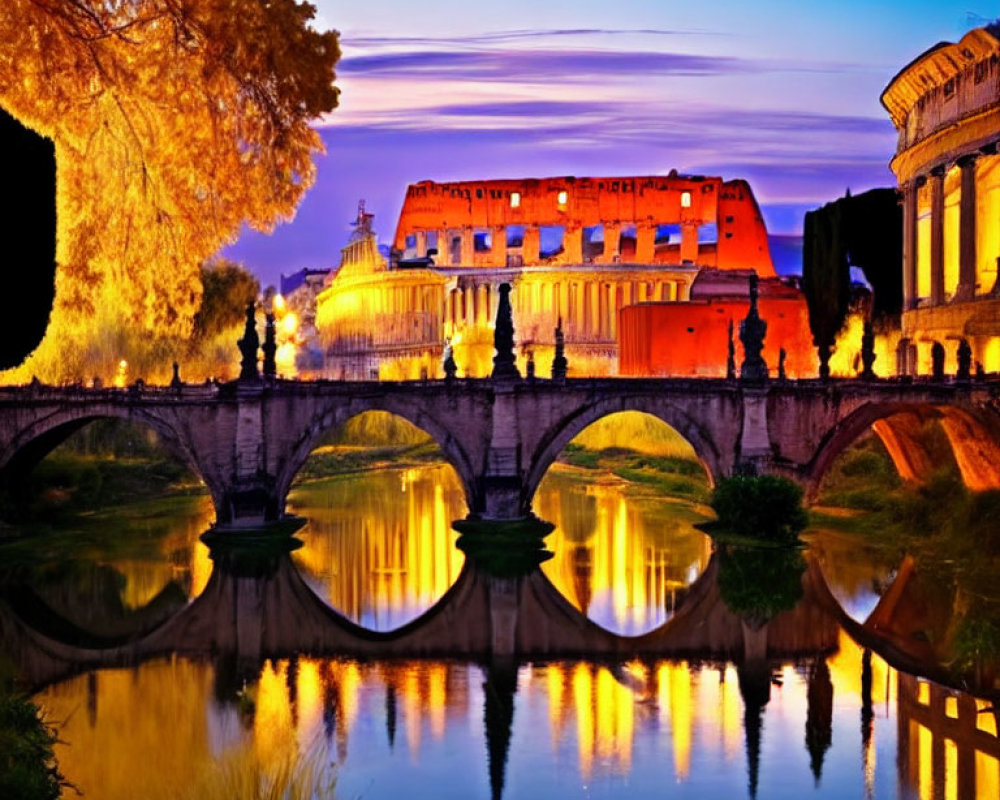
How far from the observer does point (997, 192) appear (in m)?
48.9

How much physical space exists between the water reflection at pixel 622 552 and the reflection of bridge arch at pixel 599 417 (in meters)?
2.18

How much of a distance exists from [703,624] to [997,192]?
24.2m

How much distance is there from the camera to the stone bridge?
43.0 m

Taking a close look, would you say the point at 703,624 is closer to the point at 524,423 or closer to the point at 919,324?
the point at 524,423

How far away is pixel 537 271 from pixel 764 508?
131 feet

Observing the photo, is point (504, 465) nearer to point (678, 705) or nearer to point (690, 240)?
point (678, 705)

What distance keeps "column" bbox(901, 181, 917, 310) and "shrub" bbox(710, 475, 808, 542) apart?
1338 centimetres

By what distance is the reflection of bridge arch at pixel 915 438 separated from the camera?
38812 mm

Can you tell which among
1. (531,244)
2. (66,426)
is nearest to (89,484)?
(66,426)

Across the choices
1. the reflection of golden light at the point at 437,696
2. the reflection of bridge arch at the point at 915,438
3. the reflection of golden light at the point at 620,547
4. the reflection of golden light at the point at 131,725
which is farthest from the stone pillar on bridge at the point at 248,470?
the reflection of bridge arch at the point at 915,438

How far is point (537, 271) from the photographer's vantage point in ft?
259

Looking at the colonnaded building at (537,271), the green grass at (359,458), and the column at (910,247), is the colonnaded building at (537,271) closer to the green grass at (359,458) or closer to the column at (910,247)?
the green grass at (359,458)

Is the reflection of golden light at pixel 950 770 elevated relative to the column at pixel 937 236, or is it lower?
lower

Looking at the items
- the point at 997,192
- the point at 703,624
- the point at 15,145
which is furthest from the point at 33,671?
the point at 997,192
